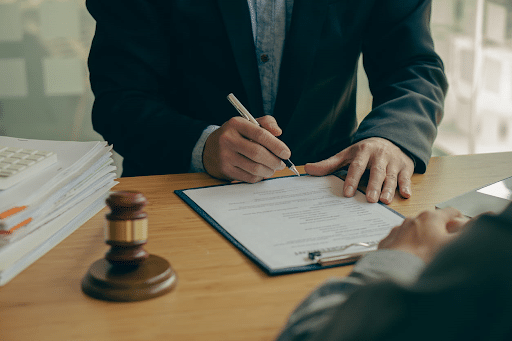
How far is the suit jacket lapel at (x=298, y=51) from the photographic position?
1.27m

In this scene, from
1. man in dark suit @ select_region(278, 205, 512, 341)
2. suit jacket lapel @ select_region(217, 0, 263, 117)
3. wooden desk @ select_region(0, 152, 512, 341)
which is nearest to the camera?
man in dark suit @ select_region(278, 205, 512, 341)

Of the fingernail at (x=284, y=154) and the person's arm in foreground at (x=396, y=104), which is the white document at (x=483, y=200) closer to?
the person's arm in foreground at (x=396, y=104)

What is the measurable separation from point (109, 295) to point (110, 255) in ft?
0.16

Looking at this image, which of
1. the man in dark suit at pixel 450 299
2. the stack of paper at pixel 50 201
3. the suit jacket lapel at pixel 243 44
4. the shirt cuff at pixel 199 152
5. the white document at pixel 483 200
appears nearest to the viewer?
the man in dark suit at pixel 450 299

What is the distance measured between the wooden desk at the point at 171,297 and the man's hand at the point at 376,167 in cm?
31

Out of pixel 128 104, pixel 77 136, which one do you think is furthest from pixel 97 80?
pixel 77 136

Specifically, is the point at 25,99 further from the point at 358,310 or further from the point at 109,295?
the point at 358,310

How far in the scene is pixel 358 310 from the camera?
0.29m

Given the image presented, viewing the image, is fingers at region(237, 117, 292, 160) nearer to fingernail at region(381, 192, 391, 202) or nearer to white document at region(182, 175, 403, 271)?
white document at region(182, 175, 403, 271)

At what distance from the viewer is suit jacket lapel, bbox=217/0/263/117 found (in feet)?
4.04

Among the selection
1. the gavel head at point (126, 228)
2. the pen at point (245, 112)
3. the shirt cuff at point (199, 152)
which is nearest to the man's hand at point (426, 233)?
the gavel head at point (126, 228)

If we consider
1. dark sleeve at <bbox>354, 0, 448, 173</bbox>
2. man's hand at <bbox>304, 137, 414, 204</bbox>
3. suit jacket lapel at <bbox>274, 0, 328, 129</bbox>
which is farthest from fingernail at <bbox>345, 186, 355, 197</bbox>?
suit jacket lapel at <bbox>274, 0, 328, 129</bbox>

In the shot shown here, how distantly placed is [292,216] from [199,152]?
1.25 feet

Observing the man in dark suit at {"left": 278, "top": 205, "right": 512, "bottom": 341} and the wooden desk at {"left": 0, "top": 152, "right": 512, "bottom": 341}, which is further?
the wooden desk at {"left": 0, "top": 152, "right": 512, "bottom": 341}
